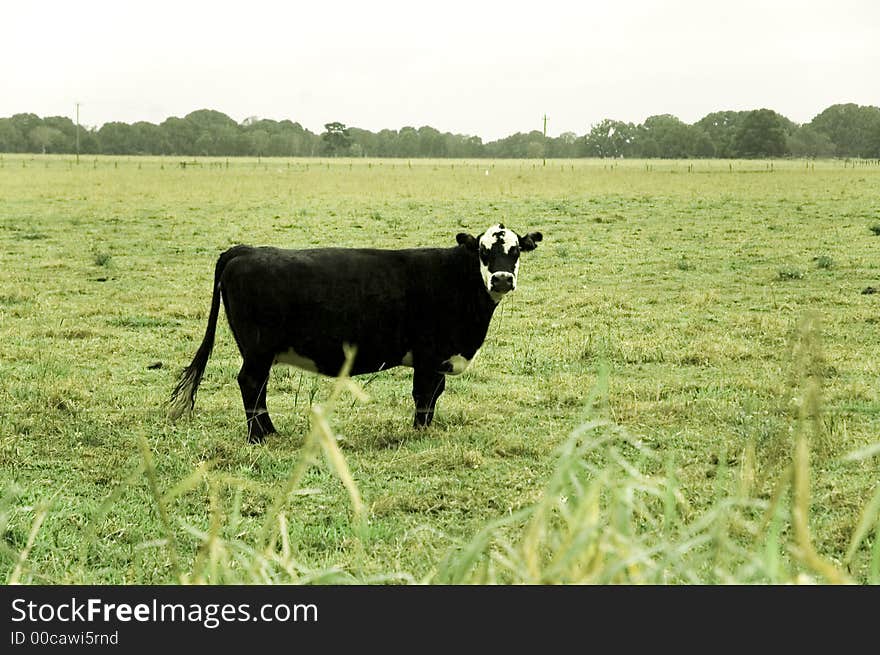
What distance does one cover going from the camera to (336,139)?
129750 millimetres

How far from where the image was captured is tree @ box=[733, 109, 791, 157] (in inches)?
4289

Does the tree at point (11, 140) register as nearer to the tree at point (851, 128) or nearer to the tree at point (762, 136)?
the tree at point (762, 136)

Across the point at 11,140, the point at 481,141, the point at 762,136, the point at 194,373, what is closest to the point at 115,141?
the point at 11,140

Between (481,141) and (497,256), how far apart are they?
483ft

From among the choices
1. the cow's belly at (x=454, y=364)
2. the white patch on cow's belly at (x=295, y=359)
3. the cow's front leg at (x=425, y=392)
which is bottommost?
the cow's front leg at (x=425, y=392)

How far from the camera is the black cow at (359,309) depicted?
23.9 ft

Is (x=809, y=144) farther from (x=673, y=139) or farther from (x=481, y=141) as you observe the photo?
(x=481, y=141)

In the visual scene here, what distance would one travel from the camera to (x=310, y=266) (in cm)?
741

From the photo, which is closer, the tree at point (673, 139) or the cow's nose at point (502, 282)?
the cow's nose at point (502, 282)

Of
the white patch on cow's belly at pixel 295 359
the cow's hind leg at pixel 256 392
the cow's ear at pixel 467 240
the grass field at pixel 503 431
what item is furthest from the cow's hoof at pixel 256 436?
the cow's ear at pixel 467 240

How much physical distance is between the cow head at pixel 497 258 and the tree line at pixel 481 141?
10902cm

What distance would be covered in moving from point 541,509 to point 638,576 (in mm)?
202

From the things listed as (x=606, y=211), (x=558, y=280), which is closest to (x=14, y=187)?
(x=606, y=211)

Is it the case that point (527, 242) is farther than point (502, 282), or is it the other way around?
point (527, 242)
